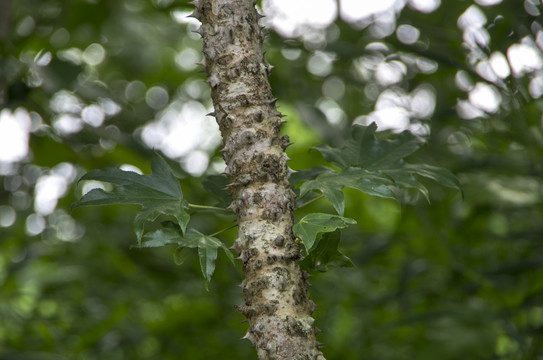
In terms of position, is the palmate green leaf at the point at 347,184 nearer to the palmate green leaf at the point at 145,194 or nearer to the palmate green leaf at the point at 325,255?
the palmate green leaf at the point at 325,255

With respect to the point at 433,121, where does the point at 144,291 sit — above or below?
below

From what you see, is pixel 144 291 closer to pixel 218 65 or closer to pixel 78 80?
pixel 78 80

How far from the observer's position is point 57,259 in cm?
A: 271

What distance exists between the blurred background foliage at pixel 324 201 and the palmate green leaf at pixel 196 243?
697mm

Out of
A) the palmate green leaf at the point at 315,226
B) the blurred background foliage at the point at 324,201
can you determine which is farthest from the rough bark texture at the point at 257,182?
the blurred background foliage at the point at 324,201

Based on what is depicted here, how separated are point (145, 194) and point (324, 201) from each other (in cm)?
147

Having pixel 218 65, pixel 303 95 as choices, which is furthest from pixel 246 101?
pixel 303 95

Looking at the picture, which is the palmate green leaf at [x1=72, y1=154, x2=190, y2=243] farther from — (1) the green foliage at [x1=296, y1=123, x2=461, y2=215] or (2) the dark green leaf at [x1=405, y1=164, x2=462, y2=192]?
(2) the dark green leaf at [x1=405, y1=164, x2=462, y2=192]

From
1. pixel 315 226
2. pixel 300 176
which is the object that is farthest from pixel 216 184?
pixel 315 226

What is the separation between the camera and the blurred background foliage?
4.52 ft

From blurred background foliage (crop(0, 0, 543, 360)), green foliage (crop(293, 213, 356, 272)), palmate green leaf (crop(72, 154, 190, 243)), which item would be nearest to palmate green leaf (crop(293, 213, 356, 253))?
green foliage (crop(293, 213, 356, 272))

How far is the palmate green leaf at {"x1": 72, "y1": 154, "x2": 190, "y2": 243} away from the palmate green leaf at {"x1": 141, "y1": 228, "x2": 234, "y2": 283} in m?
0.01

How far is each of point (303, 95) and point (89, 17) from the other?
0.79m

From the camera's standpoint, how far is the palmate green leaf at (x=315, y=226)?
1.74 feet
